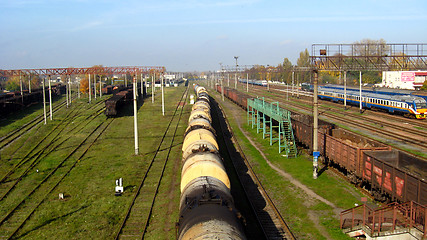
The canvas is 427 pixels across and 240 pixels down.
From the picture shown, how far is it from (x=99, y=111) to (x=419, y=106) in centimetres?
5057

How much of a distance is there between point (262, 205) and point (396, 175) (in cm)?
742

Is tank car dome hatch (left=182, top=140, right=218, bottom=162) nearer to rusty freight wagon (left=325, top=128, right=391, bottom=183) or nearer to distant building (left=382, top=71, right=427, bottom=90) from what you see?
rusty freight wagon (left=325, top=128, right=391, bottom=183)

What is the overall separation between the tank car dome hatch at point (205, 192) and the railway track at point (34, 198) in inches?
380

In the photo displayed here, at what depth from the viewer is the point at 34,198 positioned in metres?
22.8

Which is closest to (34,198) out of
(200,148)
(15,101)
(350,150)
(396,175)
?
(200,148)

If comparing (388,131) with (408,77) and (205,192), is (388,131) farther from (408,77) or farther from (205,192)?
(408,77)

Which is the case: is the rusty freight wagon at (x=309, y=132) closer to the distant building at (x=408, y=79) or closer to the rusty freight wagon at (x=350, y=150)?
the rusty freight wagon at (x=350, y=150)

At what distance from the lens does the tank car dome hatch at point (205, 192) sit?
1328cm

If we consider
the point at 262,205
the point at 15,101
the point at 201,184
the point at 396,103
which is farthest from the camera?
the point at 15,101

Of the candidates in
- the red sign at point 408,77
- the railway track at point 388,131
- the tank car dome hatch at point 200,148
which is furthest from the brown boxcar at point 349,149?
the red sign at point 408,77

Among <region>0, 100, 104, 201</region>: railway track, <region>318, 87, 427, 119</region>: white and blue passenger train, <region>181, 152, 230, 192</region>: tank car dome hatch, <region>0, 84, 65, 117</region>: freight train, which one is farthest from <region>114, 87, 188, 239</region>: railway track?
<region>0, 84, 65, 117</region>: freight train

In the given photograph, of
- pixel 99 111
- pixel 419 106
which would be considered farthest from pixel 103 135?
pixel 419 106

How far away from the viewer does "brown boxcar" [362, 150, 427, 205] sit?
639 inches

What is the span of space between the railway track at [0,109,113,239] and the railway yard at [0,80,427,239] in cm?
8
